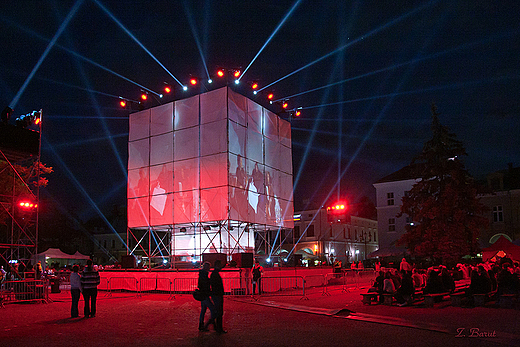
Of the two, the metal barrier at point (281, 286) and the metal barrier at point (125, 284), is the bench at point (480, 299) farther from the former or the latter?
the metal barrier at point (125, 284)

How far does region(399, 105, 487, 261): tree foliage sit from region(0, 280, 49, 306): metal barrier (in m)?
27.4

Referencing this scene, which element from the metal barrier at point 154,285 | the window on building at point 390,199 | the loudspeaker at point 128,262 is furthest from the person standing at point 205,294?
the window on building at point 390,199

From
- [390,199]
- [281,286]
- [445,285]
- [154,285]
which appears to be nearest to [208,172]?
[154,285]

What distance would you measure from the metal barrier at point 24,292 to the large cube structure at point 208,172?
9877 millimetres

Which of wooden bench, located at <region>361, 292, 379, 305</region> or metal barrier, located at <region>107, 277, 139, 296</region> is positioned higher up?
wooden bench, located at <region>361, 292, 379, 305</region>

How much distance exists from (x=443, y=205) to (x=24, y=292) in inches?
1141

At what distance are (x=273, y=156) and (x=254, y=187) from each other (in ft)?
11.9

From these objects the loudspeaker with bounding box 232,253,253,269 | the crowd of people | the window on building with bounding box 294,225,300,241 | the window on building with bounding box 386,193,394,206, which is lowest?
the crowd of people

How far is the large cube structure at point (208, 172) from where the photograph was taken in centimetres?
2573

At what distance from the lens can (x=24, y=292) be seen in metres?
16.3

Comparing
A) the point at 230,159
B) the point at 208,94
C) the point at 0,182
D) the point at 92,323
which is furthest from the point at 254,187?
the point at 92,323

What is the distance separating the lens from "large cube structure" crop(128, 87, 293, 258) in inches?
1013

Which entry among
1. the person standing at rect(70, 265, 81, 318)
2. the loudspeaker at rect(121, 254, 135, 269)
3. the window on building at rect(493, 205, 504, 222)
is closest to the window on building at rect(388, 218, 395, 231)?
the window on building at rect(493, 205, 504, 222)

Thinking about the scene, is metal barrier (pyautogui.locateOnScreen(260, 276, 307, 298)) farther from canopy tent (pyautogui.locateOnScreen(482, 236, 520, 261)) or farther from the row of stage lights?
canopy tent (pyautogui.locateOnScreen(482, 236, 520, 261))
